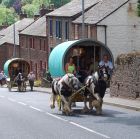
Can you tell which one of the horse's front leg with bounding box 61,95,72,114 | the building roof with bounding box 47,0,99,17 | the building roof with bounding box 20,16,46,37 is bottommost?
the horse's front leg with bounding box 61,95,72,114

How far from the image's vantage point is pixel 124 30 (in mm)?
54844

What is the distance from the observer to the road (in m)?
17.0

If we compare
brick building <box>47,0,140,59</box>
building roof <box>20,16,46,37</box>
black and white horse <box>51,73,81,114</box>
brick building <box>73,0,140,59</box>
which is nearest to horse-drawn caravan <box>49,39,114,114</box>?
black and white horse <box>51,73,81,114</box>

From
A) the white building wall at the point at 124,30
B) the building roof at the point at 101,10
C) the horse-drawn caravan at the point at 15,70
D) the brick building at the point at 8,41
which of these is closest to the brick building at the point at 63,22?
the building roof at the point at 101,10

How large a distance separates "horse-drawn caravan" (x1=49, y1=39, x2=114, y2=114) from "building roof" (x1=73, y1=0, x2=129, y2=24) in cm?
2556

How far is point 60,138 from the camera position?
16.3 metres

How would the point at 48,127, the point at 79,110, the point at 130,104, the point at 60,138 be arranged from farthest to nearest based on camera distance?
1. the point at 130,104
2. the point at 79,110
3. the point at 48,127
4. the point at 60,138

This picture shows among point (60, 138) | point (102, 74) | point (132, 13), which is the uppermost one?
point (132, 13)

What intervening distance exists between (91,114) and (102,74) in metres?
1.60

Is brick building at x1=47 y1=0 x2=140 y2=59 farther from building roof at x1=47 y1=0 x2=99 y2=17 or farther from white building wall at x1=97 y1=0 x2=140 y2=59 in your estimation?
building roof at x1=47 y1=0 x2=99 y2=17

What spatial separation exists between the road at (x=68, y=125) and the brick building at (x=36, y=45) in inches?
1864

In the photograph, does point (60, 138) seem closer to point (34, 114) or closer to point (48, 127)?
point (48, 127)

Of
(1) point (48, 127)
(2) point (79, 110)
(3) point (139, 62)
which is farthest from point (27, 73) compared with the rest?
(1) point (48, 127)

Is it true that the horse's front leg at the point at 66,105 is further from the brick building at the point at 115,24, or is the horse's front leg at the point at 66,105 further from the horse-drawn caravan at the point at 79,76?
the brick building at the point at 115,24
